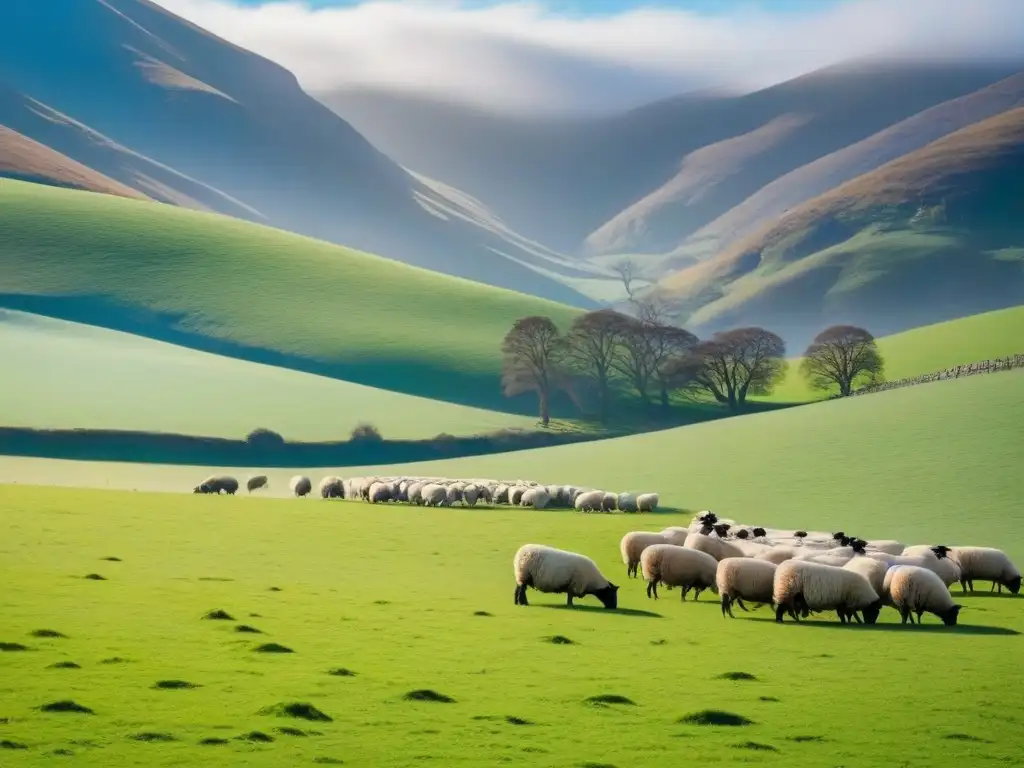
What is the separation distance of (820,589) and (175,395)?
68.8m

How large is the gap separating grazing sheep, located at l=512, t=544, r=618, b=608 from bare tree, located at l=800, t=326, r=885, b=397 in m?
72.8

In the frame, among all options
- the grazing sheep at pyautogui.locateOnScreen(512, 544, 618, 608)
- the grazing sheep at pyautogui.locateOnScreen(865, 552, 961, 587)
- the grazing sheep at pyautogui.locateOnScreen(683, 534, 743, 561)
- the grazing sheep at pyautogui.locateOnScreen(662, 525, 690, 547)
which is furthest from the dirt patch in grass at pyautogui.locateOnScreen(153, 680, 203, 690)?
the grazing sheep at pyautogui.locateOnScreen(662, 525, 690, 547)

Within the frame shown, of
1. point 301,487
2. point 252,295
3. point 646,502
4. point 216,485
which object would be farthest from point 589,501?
point 252,295

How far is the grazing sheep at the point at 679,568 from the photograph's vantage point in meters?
25.2

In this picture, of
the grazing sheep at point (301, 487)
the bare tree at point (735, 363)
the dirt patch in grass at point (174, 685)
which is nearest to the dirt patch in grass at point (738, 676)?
the dirt patch in grass at point (174, 685)

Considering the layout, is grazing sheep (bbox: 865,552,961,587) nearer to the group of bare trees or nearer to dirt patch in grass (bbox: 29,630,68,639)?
dirt patch in grass (bbox: 29,630,68,639)

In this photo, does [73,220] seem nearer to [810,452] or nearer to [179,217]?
[179,217]

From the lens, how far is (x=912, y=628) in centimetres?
2216

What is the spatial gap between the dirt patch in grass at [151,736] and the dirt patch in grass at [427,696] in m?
3.03

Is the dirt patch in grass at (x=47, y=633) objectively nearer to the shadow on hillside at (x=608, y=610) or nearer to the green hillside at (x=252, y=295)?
the shadow on hillside at (x=608, y=610)

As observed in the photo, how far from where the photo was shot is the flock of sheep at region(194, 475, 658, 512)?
158 feet

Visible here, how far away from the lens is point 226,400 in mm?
86125

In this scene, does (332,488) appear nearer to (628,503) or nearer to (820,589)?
(628,503)

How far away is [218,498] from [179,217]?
99.0 metres
